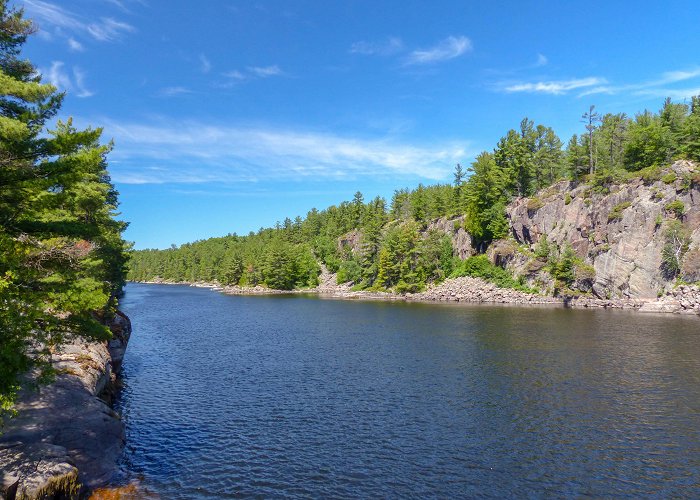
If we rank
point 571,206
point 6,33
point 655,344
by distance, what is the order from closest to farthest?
point 6,33, point 655,344, point 571,206

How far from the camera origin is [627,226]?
91250 mm

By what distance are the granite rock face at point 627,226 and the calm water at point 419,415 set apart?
1329 inches

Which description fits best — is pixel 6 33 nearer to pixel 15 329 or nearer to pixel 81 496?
pixel 15 329

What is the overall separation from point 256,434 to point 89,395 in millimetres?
9798

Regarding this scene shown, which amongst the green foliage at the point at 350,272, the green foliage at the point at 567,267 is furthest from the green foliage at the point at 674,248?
the green foliage at the point at 350,272

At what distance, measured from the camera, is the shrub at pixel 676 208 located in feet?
277

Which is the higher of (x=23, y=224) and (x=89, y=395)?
(x=23, y=224)

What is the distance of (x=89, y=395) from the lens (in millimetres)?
24531

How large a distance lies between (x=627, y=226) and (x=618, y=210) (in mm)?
4592

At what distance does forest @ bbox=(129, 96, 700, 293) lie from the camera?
99125mm

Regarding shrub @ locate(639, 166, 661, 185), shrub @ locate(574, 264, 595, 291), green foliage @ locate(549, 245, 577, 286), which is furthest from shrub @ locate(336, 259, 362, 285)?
shrub @ locate(639, 166, 661, 185)

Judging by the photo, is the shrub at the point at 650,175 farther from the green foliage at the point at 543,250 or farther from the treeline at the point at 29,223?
the treeline at the point at 29,223

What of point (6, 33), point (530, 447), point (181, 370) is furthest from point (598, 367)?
point (6, 33)

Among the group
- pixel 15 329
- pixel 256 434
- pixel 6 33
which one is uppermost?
pixel 6 33
